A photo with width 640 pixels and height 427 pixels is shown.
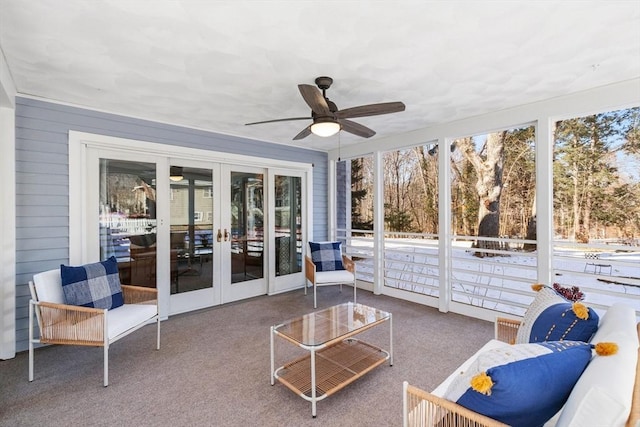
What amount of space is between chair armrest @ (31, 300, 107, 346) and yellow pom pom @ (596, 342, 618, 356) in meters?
3.11

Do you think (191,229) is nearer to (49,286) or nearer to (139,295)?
(139,295)

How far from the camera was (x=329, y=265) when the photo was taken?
4.88m

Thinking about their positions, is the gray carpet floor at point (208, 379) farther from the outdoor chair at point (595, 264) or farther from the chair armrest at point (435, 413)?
the outdoor chair at point (595, 264)

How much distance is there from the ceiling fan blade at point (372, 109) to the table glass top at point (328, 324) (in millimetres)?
1821

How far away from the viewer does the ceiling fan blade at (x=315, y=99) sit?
92.9 inches

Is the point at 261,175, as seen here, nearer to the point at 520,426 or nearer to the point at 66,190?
the point at 66,190

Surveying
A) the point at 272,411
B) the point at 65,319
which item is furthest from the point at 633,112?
the point at 65,319

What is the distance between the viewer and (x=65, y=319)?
2.61 m

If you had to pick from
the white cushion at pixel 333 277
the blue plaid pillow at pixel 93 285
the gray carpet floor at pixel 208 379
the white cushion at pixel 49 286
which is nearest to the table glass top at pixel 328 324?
the gray carpet floor at pixel 208 379

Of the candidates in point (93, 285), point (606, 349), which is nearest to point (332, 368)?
point (606, 349)

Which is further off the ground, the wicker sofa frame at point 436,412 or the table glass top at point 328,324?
the wicker sofa frame at point 436,412

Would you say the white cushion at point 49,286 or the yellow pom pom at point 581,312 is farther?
the white cushion at point 49,286

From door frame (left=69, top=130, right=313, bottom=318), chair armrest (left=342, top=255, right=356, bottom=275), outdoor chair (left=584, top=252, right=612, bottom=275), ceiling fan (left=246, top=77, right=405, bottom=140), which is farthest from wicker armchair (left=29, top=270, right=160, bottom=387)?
outdoor chair (left=584, top=252, right=612, bottom=275)

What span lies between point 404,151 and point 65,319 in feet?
15.2
